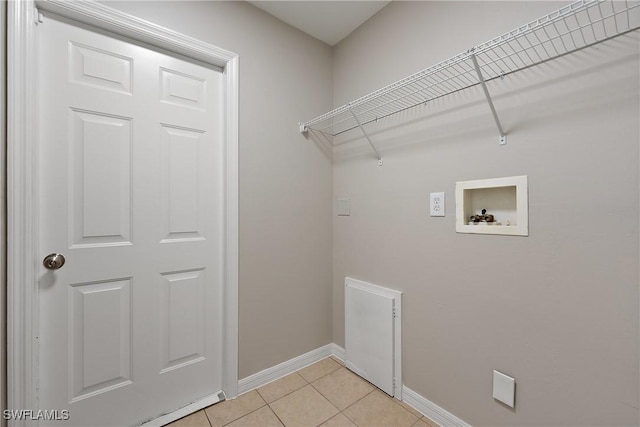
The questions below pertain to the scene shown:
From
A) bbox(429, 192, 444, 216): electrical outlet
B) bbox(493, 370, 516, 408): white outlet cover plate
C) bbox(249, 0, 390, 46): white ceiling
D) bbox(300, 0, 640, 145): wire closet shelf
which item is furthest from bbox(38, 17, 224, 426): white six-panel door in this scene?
bbox(493, 370, 516, 408): white outlet cover plate

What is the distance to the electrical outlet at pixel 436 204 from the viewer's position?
1.41 metres

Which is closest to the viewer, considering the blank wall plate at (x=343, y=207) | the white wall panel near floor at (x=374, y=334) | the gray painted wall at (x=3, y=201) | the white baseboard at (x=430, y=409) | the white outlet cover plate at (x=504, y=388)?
the gray painted wall at (x=3, y=201)

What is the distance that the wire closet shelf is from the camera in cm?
87

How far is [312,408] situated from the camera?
60.1 inches

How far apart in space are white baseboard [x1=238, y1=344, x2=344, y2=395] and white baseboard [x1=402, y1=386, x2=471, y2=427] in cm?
57

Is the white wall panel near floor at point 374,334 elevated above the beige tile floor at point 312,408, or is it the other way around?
the white wall panel near floor at point 374,334

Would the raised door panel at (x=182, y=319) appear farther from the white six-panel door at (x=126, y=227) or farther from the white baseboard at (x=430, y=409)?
the white baseboard at (x=430, y=409)

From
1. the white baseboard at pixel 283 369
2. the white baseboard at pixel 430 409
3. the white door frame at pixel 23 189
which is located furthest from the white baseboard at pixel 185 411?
the white baseboard at pixel 430 409

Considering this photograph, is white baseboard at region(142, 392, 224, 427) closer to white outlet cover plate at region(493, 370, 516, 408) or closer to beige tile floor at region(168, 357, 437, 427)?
beige tile floor at region(168, 357, 437, 427)

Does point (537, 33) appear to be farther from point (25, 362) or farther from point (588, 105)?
point (25, 362)

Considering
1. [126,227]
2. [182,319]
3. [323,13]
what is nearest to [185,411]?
[182,319]

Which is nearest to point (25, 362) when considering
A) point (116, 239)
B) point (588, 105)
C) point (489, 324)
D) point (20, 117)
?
point (116, 239)

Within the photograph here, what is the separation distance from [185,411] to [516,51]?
237cm

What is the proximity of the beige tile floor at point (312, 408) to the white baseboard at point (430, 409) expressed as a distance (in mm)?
29
